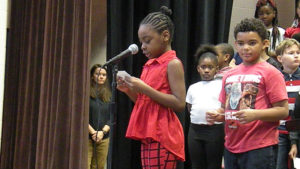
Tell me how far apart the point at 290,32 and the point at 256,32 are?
2220mm

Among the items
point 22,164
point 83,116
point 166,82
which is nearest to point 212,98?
point 83,116

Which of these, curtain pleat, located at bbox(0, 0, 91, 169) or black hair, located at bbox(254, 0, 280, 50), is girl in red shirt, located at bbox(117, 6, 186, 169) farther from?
black hair, located at bbox(254, 0, 280, 50)

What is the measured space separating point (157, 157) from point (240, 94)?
500 millimetres

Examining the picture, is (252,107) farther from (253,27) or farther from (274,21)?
(274,21)

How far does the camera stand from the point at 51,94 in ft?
11.7

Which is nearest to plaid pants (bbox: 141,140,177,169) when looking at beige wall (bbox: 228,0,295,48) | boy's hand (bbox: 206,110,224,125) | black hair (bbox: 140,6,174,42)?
boy's hand (bbox: 206,110,224,125)

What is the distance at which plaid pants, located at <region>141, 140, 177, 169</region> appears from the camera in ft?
6.87

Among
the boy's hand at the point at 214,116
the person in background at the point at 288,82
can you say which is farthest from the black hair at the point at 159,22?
the person in background at the point at 288,82

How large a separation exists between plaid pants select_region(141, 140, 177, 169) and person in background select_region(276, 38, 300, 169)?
114 cm

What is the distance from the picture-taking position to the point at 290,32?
4.14 meters

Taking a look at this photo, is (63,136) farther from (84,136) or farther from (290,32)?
(290,32)

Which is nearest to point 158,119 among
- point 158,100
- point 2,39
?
point 158,100

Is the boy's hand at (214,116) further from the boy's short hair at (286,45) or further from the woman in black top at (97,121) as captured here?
the woman in black top at (97,121)

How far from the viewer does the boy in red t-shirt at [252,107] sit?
1956mm
